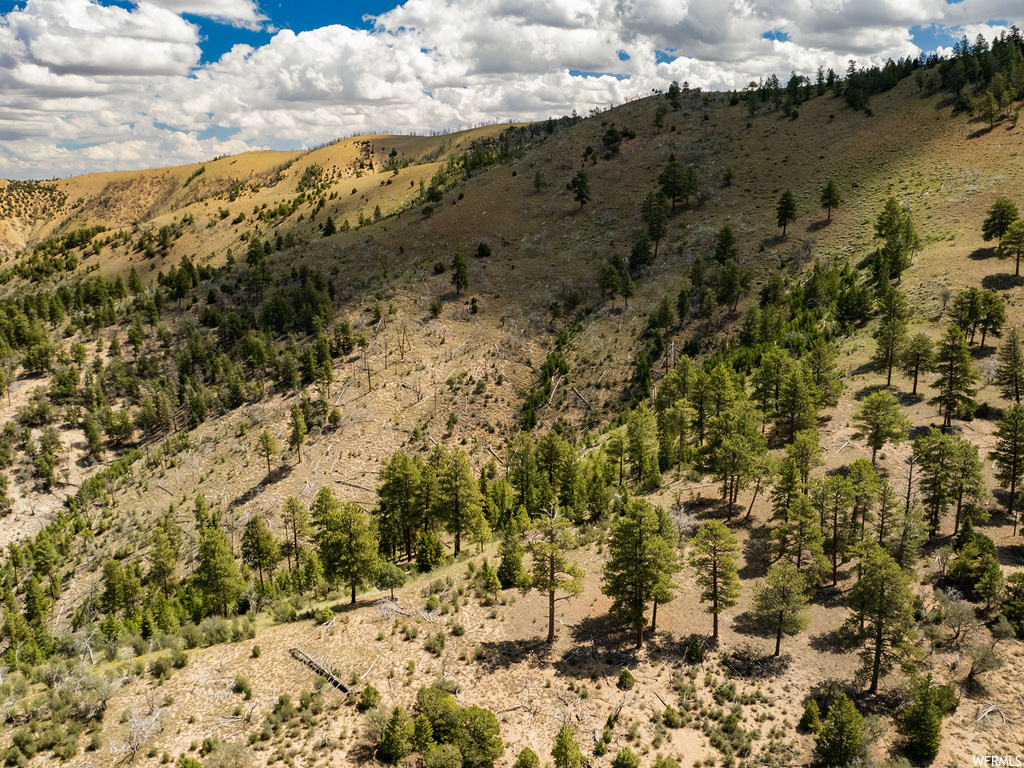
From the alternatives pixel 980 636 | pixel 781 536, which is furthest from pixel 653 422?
pixel 980 636

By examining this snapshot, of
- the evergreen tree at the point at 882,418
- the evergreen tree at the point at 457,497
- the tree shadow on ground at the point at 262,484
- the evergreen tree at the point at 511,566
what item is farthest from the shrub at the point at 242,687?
the evergreen tree at the point at 882,418

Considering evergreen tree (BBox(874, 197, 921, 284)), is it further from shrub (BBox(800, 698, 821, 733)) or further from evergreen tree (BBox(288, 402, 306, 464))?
evergreen tree (BBox(288, 402, 306, 464))

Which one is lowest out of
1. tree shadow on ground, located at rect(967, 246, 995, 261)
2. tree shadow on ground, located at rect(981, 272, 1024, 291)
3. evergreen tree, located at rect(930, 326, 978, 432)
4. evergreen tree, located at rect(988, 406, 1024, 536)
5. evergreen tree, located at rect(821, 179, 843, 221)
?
evergreen tree, located at rect(988, 406, 1024, 536)

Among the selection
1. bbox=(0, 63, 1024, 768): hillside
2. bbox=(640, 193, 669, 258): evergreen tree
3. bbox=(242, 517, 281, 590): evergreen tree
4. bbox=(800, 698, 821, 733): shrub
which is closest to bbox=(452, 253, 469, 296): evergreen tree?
bbox=(0, 63, 1024, 768): hillside

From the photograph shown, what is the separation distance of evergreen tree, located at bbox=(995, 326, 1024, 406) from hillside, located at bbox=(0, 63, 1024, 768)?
429 centimetres

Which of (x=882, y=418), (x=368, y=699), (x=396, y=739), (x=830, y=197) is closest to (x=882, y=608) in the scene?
(x=882, y=418)

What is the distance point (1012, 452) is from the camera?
4619 cm

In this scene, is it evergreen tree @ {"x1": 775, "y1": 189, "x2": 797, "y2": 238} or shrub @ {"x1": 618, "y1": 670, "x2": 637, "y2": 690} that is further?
evergreen tree @ {"x1": 775, "y1": 189, "x2": 797, "y2": 238}

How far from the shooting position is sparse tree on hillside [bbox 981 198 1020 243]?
84.2 m

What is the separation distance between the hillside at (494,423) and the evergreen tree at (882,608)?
1.75m

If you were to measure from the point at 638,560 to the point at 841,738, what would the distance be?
43.8 feet

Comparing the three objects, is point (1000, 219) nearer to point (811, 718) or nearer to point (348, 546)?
point (811, 718)

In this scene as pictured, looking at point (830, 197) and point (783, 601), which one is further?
point (830, 197)

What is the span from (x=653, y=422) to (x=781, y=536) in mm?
19566
